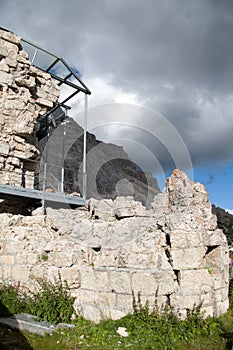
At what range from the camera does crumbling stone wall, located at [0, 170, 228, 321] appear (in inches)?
202

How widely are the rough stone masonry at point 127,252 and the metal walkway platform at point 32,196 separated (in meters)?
0.60

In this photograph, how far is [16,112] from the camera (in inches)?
389

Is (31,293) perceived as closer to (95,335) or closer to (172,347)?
(95,335)

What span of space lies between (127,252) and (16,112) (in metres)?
6.92

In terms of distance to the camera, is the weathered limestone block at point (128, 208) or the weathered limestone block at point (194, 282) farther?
the weathered limestone block at point (128, 208)

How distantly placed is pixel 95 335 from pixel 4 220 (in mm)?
3865

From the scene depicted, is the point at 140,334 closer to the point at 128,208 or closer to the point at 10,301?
the point at 10,301

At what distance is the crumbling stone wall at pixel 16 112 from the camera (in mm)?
9656

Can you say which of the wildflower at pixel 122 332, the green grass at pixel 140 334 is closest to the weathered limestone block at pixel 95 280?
the green grass at pixel 140 334

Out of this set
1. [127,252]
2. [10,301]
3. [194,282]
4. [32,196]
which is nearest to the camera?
[194,282]

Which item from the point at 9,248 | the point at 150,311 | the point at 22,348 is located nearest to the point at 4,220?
the point at 9,248

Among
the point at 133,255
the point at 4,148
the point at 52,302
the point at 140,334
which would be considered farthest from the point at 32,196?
the point at 140,334

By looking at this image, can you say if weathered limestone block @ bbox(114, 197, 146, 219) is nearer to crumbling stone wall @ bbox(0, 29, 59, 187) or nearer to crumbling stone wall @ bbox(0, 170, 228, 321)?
crumbling stone wall @ bbox(0, 170, 228, 321)

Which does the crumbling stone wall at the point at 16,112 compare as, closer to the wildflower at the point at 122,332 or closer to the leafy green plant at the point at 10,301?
the leafy green plant at the point at 10,301
